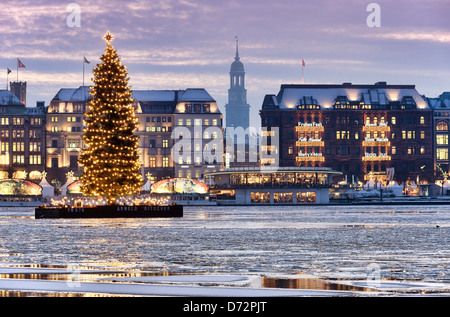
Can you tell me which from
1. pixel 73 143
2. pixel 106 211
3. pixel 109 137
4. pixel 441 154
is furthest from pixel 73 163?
pixel 109 137

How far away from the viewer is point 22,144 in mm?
182875

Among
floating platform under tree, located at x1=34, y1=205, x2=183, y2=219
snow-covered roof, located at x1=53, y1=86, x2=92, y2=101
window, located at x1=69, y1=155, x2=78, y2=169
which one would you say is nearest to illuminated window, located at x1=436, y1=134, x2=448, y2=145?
snow-covered roof, located at x1=53, y1=86, x2=92, y2=101

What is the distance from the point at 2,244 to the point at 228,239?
→ 951cm

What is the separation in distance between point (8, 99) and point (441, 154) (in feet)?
300

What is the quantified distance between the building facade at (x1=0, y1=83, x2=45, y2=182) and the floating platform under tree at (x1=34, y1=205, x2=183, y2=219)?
366 ft

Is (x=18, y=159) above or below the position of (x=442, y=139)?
below

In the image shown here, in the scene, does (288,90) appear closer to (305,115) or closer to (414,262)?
(305,115)

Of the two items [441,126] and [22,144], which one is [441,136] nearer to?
[441,126]

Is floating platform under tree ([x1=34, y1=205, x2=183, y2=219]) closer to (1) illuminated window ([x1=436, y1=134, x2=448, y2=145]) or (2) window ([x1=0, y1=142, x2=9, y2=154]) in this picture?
(2) window ([x1=0, y1=142, x2=9, y2=154])

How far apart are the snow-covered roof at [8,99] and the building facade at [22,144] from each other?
12.1ft

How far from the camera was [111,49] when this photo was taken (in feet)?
232

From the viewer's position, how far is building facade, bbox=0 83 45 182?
597 ft
